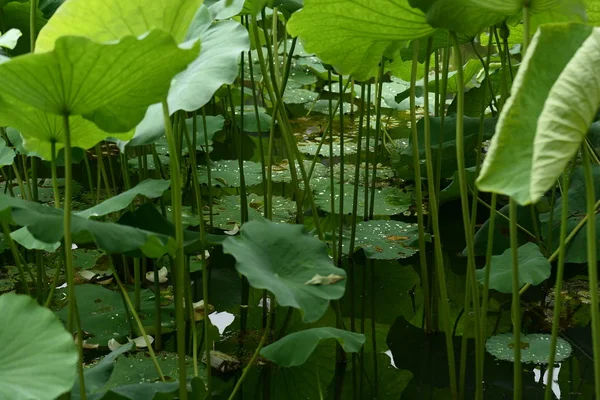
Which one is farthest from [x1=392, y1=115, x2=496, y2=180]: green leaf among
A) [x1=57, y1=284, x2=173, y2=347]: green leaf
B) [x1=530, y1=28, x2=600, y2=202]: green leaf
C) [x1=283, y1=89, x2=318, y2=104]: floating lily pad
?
[x1=283, y1=89, x2=318, y2=104]: floating lily pad

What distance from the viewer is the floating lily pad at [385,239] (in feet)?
7.02

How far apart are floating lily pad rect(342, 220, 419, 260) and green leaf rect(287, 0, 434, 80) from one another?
0.85 meters

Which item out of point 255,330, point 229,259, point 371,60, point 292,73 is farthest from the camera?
point 292,73

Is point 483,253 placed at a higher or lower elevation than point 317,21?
lower

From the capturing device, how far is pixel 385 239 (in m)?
2.25

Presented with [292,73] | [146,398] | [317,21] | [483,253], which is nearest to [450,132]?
[483,253]

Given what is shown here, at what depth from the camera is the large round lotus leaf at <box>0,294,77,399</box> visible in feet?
2.52

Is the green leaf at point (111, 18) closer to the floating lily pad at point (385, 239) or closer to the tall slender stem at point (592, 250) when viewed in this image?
the tall slender stem at point (592, 250)

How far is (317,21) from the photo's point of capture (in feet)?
4.08

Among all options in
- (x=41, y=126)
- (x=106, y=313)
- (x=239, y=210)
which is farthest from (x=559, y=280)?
(x=239, y=210)

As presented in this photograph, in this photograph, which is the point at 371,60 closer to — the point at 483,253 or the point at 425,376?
the point at 425,376

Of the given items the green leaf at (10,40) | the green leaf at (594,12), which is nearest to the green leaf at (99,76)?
the green leaf at (10,40)

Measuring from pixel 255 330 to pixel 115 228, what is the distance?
2.90ft

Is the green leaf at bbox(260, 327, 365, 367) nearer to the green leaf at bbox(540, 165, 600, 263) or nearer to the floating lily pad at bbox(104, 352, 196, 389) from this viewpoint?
the floating lily pad at bbox(104, 352, 196, 389)
